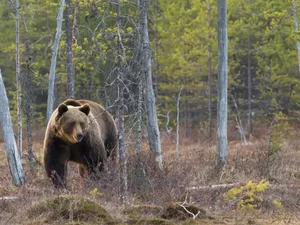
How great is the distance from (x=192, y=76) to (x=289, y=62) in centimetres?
572

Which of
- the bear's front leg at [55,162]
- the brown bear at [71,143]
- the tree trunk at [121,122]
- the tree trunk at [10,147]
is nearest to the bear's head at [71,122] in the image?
the brown bear at [71,143]

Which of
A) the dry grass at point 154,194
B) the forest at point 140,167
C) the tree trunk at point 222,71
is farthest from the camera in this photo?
the tree trunk at point 222,71

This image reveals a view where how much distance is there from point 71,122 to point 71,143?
2.01 ft

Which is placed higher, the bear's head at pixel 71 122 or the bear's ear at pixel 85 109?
the bear's ear at pixel 85 109

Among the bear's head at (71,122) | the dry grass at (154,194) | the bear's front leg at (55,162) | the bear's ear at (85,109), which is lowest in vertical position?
the dry grass at (154,194)

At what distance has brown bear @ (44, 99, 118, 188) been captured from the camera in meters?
9.19

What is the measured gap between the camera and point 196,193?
9.27 meters

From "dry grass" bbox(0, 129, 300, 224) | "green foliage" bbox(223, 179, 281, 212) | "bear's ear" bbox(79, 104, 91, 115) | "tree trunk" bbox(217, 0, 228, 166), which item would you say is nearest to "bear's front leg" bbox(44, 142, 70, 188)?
"dry grass" bbox(0, 129, 300, 224)

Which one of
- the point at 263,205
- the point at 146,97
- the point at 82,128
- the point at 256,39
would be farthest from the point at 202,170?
the point at 256,39

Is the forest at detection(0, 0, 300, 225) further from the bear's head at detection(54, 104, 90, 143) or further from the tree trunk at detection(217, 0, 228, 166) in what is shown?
the bear's head at detection(54, 104, 90, 143)

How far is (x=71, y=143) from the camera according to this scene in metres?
9.59

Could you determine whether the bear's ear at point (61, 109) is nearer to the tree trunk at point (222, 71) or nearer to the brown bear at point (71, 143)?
the brown bear at point (71, 143)

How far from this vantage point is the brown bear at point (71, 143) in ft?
30.1

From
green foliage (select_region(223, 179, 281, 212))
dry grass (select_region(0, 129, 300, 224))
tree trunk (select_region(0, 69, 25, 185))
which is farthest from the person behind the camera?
tree trunk (select_region(0, 69, 25, 185))
